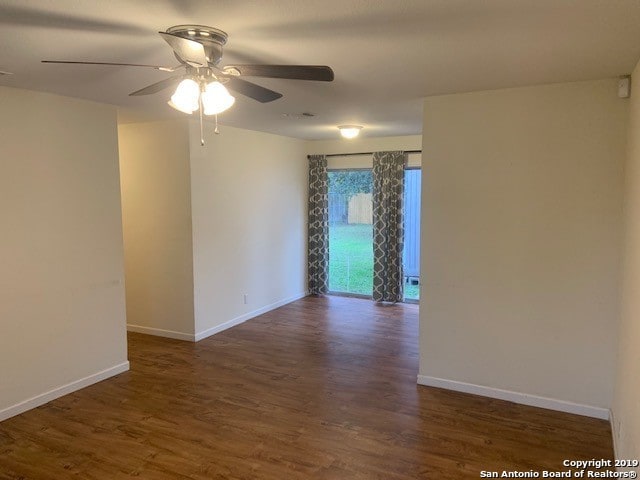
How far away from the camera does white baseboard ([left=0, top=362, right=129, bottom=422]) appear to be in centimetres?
336

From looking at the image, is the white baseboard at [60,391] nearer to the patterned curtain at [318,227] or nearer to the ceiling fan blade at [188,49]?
the ceiling fan blade at [188,49]

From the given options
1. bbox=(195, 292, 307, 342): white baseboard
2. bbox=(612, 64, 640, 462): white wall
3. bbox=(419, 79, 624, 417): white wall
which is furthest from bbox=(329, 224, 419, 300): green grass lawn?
bbox=(612, 64, 640, 462): white wall

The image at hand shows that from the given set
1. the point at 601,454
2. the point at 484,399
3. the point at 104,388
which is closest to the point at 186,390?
the point at 104,388

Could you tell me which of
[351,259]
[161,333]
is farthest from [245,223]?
[351,259]

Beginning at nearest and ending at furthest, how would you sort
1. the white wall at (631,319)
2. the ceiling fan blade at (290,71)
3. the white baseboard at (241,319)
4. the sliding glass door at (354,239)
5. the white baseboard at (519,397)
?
the ceiling fan blade at (290,71) → the white wall at (631,319) → the white baseboard at (519,397) → the white baseboard at (241,319) → the sliding glass door at (354,239)

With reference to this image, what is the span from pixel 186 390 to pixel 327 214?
156 inches

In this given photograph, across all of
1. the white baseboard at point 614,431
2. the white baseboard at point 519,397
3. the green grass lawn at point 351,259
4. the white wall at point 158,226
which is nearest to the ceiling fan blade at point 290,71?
the white baseboard at point 614,431

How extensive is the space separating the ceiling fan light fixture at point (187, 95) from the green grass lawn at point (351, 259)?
5049 millimetres

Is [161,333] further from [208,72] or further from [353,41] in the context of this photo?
[353,41]

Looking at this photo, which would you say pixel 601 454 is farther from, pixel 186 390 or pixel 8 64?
pixel 8 64

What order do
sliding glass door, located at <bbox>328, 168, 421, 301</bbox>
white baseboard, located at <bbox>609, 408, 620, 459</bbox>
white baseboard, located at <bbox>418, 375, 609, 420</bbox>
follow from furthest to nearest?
sliding glass door, located at <bbox>328, 168, 421, 301</bbox> < white baseboard, located at <bbox>418, 375, 609, 420</bbox> < white baseboard, located at <bbox>609, 408, 620, 459</bbox>

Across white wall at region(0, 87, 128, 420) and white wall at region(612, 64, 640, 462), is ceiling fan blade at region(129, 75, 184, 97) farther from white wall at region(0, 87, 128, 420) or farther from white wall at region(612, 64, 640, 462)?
white wall at region(612, 64, 640, 462)

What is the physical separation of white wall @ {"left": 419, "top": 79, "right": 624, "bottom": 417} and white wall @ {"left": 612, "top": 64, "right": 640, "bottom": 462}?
0.85 ft

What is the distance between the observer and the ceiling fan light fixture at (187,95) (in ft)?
7.14
